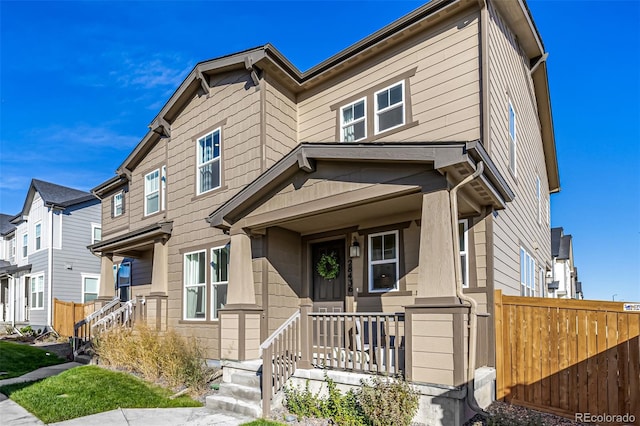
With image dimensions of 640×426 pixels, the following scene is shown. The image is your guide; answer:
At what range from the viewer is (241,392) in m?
7.11

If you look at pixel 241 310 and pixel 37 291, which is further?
pixel 37 291

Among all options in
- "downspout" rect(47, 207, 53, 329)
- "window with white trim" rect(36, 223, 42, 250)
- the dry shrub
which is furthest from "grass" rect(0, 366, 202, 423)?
"window with white trim" rect(36, 223, 42, 250)

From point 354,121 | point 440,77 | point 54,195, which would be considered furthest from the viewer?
point 54,195

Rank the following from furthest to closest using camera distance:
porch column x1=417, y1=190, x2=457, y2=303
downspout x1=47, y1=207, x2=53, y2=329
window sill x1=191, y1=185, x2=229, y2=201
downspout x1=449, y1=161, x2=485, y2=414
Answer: downspout x1=47, y1=207, x2=53, y2=329, window sill x1=191, y1=185, x2=229, y2=201, porch column x1=417, y1=190, x2=457, y2=303, downspout x1=449, y1=161, x2=485, y2=414

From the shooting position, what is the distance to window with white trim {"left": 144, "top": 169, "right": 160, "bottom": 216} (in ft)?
42.8

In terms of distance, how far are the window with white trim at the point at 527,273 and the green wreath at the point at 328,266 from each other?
3979 mm

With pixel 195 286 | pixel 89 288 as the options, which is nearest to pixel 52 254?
pixel 89 288

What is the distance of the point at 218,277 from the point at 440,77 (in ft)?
20.6

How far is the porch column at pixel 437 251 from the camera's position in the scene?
17.9ft

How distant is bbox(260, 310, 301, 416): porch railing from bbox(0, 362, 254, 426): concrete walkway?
1.65ft

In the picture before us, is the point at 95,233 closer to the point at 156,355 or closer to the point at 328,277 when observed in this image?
the point at 156,355

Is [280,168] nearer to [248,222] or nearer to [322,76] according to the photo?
[248,222]

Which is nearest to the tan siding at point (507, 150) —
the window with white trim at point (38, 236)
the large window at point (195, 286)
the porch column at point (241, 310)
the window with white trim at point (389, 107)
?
the window with white trim at point (389, 107)

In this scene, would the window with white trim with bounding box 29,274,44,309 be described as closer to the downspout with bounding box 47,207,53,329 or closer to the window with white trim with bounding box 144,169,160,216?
the downspout with bounding box 47,207,53,329
